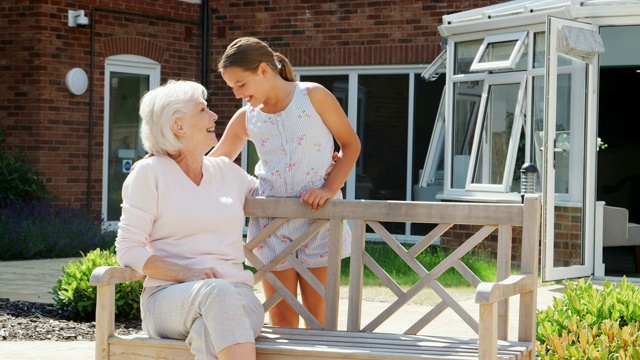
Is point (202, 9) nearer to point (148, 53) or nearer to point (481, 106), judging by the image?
point (148, 53)

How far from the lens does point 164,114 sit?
3854 mm

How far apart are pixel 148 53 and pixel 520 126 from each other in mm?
4790

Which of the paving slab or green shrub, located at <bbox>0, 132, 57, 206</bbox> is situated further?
green shrub, located at <bbox>0, 132, 57, 206</bbox>

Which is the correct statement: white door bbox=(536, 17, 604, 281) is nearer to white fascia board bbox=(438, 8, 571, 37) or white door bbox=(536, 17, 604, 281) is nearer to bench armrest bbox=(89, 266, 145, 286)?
white fascia board bbox=(438, 8, 571, 37)

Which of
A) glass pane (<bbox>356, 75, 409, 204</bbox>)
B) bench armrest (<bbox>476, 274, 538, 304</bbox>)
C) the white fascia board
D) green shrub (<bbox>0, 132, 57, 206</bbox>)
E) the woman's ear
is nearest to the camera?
bench armrest (<bbox>476, 274, 538, 304</bbox>)

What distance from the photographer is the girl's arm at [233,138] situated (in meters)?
4.24

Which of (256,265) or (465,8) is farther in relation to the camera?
(465,8)

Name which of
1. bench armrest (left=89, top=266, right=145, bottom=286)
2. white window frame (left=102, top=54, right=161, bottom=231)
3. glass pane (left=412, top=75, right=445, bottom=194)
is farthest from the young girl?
white window frame (left=102, top=54, right=161, bottom=231)

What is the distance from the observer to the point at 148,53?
1316 cm

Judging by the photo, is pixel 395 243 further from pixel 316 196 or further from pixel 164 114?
pixel 164 114

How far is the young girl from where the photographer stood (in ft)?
13.1

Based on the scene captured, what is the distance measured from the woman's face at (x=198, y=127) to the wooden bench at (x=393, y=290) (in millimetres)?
421

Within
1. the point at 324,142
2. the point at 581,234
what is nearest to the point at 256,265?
the point at 324,142

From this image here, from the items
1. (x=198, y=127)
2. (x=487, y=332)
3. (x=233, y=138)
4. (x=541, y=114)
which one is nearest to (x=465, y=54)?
(x=541, y=114)
